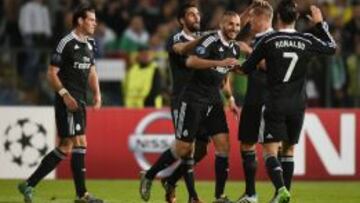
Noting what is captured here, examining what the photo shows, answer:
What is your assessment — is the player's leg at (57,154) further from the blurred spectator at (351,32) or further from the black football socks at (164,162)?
the blurred spectator at (351,32)

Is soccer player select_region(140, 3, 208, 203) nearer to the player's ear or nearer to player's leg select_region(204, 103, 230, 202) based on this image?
player's leg select_region(204, 103, 230, 202)

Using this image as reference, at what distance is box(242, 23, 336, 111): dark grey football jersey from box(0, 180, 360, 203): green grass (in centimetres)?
226

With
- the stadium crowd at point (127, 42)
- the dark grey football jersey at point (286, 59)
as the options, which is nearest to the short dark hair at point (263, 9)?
the dark grey football jersey at point (286, 59)

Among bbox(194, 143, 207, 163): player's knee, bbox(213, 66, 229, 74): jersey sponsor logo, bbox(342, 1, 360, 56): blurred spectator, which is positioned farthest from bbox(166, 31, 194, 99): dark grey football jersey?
bbox(342, 1, 360, 56): blurred spectator

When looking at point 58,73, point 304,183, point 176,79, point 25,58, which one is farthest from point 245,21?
point 25,58

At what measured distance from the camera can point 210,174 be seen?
2019cm

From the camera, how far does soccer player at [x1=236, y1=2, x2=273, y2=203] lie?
1427 centimetres

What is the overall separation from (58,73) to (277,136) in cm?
286

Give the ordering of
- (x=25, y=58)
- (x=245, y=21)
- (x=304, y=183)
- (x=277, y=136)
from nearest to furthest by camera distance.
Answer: (x=277, y=136)
(x=245, y=21)
(x=304, y=183)
(x=25, y=58)

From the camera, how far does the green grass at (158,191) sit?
15.6 metres

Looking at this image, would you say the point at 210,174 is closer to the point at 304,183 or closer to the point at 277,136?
the point at 304,183

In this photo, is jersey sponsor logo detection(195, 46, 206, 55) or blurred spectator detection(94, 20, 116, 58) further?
blurred spectator detection(94, 20, 116, 58)

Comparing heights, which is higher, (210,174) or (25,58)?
(25,58)

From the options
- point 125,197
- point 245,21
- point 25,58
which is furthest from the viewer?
point 25,58
